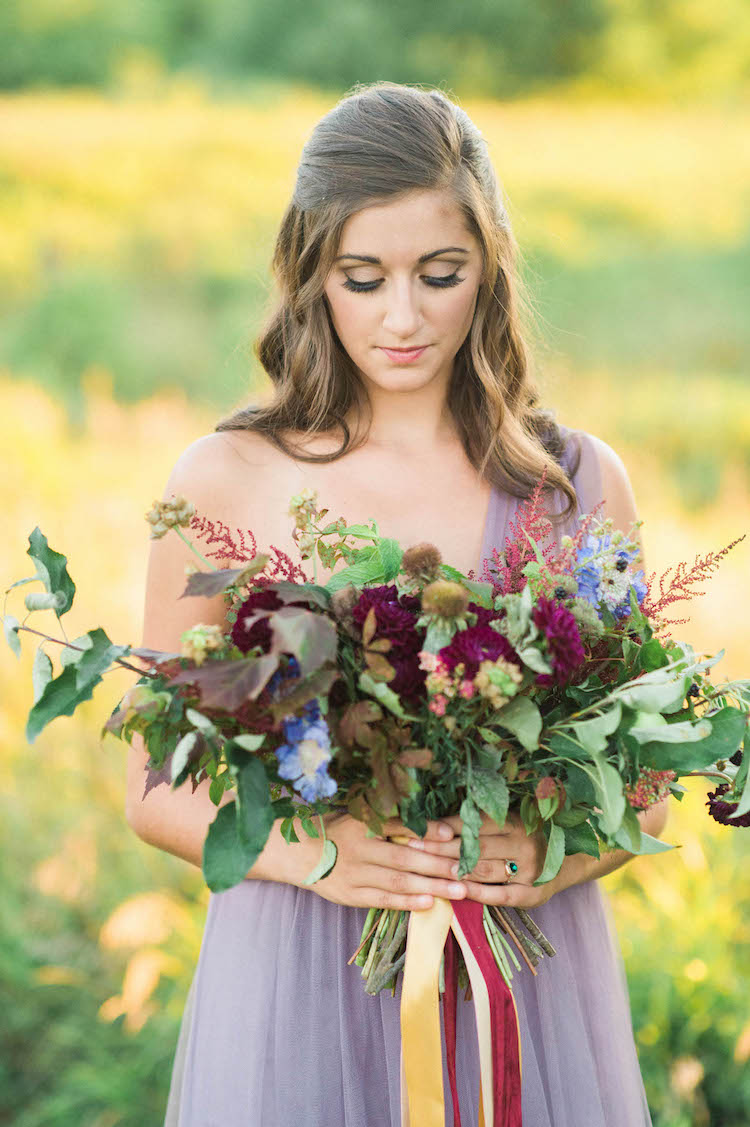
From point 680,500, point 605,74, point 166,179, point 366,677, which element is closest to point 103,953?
point 366,677

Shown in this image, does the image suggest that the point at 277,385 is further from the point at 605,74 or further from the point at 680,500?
the point at 605,74

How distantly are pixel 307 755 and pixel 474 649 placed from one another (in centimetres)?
19

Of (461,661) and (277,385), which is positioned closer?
(461,661)

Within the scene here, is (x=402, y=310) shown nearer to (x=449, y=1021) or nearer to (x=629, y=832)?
(x=629, y=832)

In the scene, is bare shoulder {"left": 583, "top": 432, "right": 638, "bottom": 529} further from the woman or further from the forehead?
the forehead

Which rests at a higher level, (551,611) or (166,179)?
(166,179)

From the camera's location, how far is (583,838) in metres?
1.29

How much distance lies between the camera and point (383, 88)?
1771 mm

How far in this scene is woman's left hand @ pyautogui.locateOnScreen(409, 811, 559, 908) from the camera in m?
1.32

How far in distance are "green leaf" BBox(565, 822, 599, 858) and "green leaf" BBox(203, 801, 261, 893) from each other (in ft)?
1.50

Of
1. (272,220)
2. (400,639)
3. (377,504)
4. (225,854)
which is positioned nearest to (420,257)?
(377,504)

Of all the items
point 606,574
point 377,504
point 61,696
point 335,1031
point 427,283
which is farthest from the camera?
point 377,504

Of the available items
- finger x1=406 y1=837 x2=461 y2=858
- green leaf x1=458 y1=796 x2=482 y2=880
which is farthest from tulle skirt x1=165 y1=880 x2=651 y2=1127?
green leaf x1=458 y1=796 x2=482 y2=880

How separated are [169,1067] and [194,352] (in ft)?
13.4
